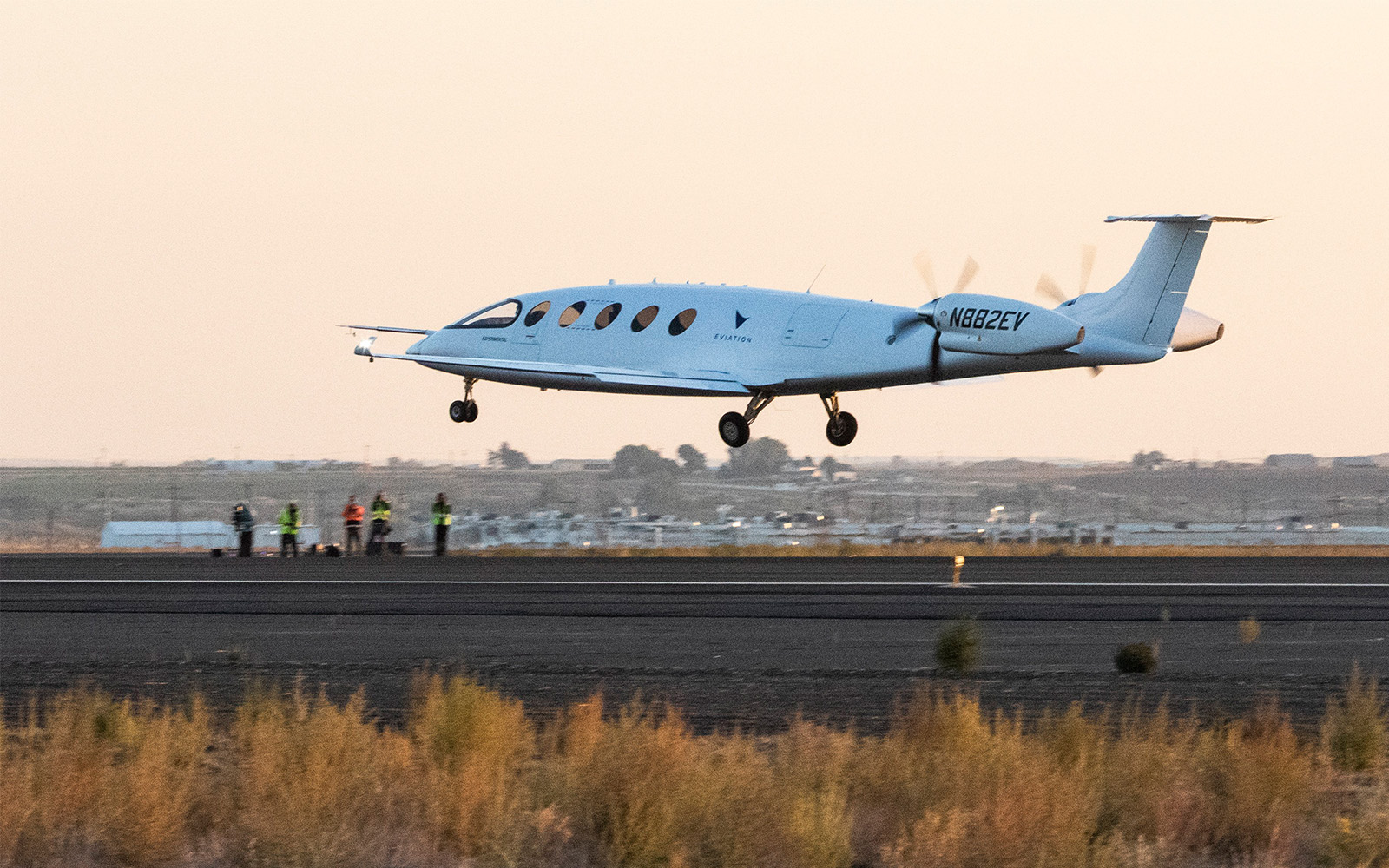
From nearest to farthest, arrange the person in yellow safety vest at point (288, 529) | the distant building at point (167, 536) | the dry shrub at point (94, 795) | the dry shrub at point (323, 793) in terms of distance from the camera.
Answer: the dry shrub at point (323, 793) → the dry shrub at point (94, 795) → the person in yellow safety vest at point (288, 529) → the distant building at point (167, 536)

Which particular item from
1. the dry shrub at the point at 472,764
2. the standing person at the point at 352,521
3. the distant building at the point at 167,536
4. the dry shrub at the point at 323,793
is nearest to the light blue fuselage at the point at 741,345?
the standing person at the point at 352,521

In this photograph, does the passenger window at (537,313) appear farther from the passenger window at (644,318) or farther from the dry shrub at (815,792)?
the dry shrub at (815,792)

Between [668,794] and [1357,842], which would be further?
[668,794]

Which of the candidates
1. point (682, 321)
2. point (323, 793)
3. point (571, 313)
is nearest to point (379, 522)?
point (571, 313)

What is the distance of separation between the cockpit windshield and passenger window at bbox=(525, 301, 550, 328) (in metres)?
0.41

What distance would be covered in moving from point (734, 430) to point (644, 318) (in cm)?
334

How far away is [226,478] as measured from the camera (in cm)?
13038

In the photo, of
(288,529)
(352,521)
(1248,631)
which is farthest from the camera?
(352,521)

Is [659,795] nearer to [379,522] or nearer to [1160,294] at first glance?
[1160,294]

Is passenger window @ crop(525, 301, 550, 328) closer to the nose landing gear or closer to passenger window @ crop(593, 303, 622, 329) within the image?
passenger window @ crop(593, 303, 622, 329)

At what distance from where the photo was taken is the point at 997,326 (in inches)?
1264

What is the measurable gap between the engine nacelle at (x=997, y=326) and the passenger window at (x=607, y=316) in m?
8.12

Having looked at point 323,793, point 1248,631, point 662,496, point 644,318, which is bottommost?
point 323,793

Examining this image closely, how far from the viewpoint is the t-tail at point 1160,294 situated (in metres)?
32.8
